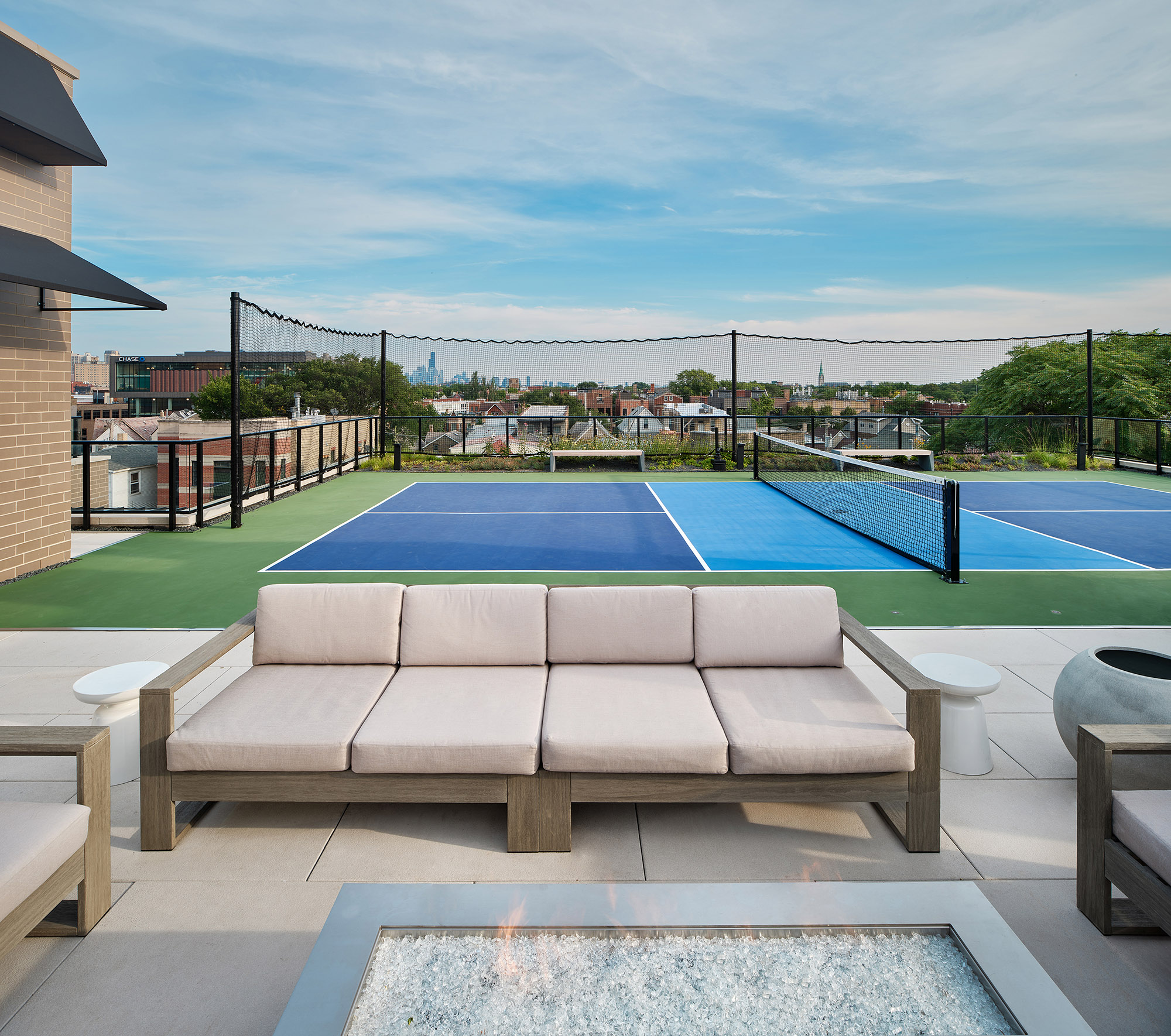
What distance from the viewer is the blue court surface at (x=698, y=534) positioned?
27.2ft

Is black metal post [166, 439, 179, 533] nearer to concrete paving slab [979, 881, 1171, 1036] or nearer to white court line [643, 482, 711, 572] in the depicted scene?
white court line [643, 482, 711, 572]

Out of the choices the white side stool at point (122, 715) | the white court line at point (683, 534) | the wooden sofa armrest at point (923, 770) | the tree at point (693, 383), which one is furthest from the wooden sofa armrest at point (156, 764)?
the tree at point (693, 383)

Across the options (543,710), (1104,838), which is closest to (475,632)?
(543,710)

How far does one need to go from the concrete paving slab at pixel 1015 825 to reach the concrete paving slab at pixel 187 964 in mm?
2406

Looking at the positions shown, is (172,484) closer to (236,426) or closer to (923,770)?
(236,426)

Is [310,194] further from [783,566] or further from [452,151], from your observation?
[783,566]

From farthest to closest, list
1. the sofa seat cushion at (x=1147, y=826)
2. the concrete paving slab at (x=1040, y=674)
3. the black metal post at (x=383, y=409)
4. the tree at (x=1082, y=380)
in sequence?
the tree at (x=1082, y=380) < the black metal post at (x=383, y=409) < the concrete paving slab at (x=1040, y=674) < the sofa seat cushion at (x=1147, y=826)

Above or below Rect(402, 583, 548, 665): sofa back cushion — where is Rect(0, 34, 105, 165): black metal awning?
above

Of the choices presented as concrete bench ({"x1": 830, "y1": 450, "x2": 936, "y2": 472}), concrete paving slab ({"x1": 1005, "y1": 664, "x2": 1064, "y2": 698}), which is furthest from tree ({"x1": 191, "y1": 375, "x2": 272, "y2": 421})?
concrete bench ({"x1": 830, "y1": 450, "x2": 936, "y2": 472})

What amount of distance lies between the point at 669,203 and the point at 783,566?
71.5 ft

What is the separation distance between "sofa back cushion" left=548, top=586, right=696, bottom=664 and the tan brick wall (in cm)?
625

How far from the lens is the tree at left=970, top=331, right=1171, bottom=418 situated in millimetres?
23844

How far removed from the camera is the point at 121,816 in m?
3.25

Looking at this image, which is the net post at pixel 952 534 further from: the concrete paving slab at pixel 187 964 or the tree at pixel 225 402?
the tree at pixel 225 402
